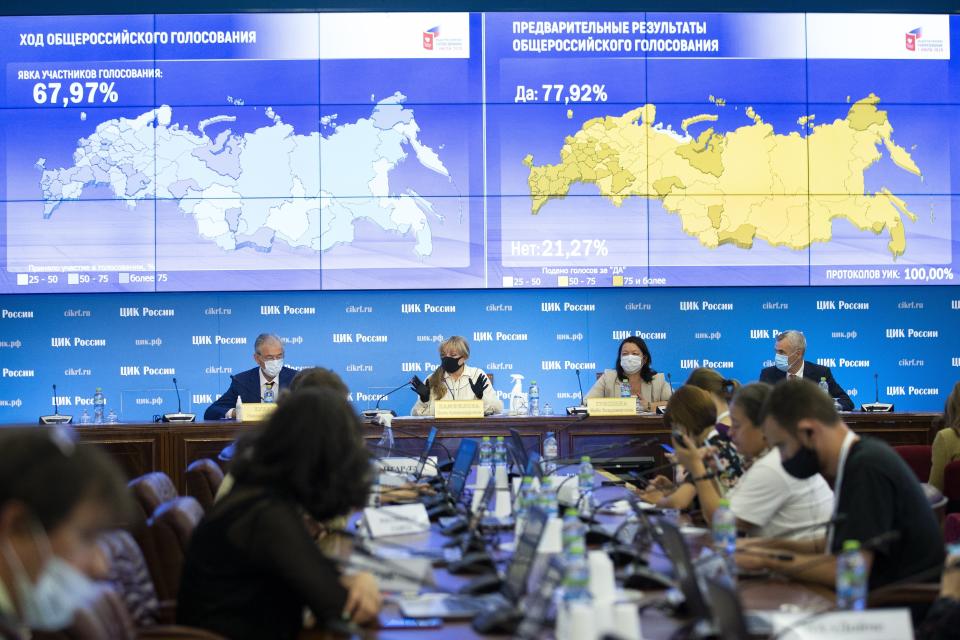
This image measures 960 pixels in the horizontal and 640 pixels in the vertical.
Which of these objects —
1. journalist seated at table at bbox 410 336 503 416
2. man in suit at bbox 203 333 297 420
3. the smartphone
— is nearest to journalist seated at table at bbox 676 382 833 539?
the smartphone

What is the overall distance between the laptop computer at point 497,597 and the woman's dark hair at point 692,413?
59.9 inches

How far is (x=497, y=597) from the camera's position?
2.57m

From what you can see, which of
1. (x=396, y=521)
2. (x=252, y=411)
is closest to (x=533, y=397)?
(x=252, y=411)

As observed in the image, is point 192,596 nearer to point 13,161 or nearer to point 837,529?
point 837,529

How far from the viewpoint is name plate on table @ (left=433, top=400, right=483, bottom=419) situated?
21.0 feet

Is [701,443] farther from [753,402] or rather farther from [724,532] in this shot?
[724,532]

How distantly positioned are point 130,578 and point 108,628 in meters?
0.54

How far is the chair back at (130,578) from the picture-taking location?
2.61 metres

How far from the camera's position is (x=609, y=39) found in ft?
24.7

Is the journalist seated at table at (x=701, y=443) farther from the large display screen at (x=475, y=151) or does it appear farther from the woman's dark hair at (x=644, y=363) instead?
the large display screen at (x=475, y=151)

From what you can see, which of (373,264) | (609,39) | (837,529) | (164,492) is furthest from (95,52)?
(837,529)

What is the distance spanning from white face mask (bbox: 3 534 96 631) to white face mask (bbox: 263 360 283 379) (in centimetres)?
521

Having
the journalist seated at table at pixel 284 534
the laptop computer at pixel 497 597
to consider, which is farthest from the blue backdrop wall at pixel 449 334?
the journalist seated at table at pixel 284 534

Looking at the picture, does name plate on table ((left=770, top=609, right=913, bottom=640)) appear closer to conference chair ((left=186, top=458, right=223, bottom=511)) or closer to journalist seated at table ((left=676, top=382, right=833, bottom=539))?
journalist seated at table ((left=676, top=382, right=833, bottom=539))
